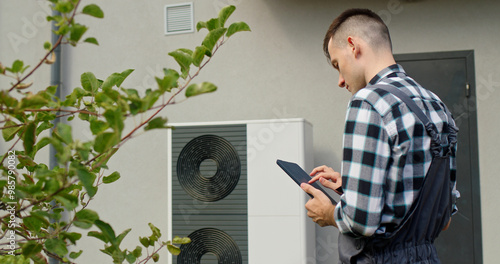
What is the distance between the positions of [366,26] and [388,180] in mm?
491

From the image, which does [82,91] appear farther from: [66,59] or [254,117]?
[66,59]

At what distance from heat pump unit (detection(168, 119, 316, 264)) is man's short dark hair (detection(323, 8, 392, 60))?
1617 millimetres

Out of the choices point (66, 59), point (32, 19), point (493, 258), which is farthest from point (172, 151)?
point (493, 258)

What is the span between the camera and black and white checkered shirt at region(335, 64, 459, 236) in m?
1.29

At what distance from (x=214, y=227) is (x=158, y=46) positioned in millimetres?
1481

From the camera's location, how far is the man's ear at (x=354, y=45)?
155 centimetres

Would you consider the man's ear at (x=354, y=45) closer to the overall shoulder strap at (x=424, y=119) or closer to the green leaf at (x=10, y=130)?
the overall shoulder strap at (x=424, y=119)

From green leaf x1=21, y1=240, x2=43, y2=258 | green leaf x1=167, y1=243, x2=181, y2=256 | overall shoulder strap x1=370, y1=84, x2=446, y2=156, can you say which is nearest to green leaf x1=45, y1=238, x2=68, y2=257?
green leaf x1=21, y1=240, x2=43, y2=258

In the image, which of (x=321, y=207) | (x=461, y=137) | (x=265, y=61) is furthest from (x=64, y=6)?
(x=461, y=137)

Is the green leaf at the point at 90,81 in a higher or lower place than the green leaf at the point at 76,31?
lower

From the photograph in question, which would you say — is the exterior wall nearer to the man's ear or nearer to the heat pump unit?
the heat pump unit

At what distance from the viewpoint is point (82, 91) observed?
112 centimetres

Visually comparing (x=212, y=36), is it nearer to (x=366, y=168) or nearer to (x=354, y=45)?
(x=366, y=168)
